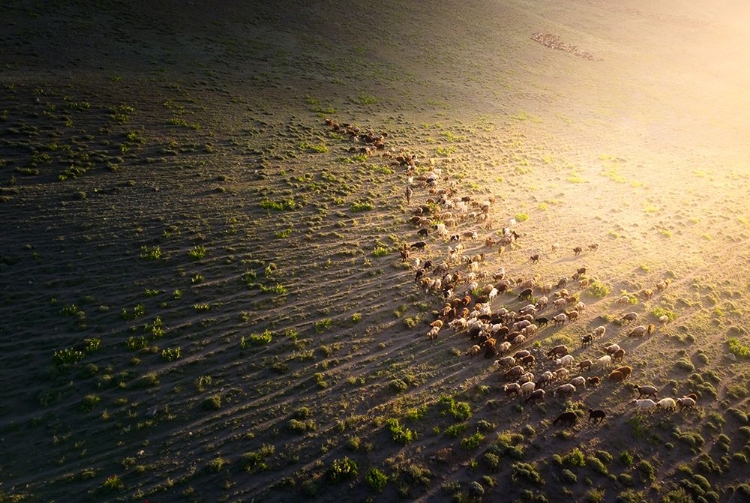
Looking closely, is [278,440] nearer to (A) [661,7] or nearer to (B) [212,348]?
(B) [212,348]

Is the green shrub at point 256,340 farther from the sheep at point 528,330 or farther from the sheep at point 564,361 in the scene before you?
the sheep at point 564,361

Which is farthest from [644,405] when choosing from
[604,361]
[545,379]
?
[545,379]

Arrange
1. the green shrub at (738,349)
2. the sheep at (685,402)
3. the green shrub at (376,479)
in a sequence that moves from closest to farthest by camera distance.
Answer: the green shrub at (376,479) < the sheep at (685,402) < the green shrub at (738,349)

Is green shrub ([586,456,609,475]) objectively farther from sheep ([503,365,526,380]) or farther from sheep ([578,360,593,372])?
sheep ([578,360,593,372])

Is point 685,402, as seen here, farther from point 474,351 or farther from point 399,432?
point 399,432

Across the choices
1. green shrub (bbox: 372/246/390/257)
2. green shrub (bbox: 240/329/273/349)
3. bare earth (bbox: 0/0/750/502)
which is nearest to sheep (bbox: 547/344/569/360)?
bare earth (bbox: 0/0/750/502)

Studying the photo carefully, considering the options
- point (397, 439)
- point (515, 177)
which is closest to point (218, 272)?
point (397, 439)

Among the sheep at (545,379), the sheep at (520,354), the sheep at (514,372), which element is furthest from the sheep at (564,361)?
the sheep at (514,372)
